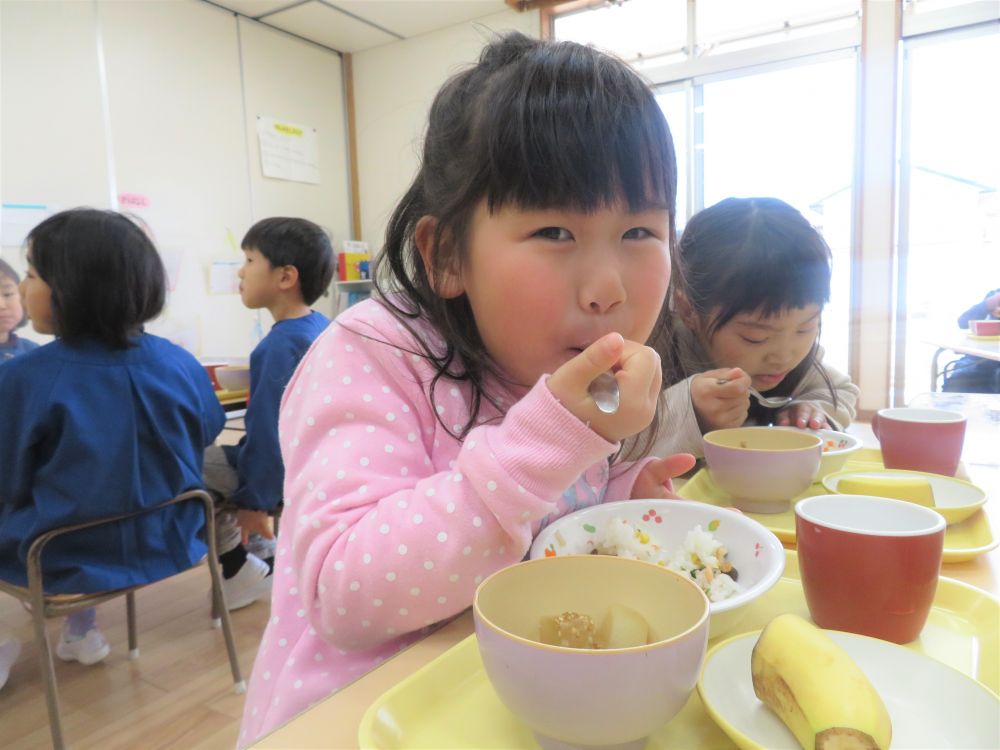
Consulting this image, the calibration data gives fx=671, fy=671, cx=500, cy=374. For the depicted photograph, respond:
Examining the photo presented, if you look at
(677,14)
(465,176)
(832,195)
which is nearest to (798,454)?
(465,176)

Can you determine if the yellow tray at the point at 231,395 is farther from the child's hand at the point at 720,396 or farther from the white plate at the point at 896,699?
the white plate at the point at 896,699

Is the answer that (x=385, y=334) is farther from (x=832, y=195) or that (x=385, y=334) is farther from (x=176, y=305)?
(x=832, y=195)

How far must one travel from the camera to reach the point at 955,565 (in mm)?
605

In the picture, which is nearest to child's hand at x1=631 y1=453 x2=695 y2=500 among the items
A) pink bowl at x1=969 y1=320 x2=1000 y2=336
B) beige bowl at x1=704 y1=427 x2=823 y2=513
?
beige bowl at x1=704 y1=427 x2=823 y2=513

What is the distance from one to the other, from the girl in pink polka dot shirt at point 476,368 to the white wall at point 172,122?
2.95 meters

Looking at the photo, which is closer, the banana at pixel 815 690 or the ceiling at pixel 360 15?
the banana at pixel 815 690

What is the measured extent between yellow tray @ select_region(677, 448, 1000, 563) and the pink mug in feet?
0.15

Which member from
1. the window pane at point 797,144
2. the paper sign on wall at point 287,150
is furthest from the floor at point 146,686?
the window pane at point 797,144

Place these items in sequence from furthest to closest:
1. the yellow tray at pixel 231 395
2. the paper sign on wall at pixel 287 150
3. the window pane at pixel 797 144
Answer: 1. the paper sign on wall at pixel 287 150
2. the window pane at pixel 797 144
3. the yellow tray at pixel 231 395

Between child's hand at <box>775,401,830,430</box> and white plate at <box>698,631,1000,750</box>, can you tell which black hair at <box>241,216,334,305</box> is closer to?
child's hand at <box>775,401,830,430</box>

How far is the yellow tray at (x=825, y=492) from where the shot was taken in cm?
61

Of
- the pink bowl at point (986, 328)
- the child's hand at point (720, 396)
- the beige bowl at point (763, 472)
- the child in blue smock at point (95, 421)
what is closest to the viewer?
the beige bowl at point (763, 472)

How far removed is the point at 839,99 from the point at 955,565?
12.1 feet

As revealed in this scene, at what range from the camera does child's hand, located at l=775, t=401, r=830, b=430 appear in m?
1.13
